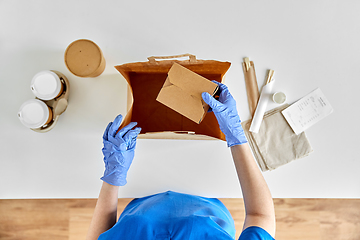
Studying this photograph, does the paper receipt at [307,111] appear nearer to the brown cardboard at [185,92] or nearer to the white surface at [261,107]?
the white surface at [261,107]

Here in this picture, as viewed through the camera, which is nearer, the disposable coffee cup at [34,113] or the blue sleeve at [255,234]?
the blue sleeve at [255,234]

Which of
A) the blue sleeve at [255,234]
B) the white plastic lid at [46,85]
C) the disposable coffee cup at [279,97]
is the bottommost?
the blue sleeve at [255,234]

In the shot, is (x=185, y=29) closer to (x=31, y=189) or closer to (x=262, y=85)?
(x=262, y=85)

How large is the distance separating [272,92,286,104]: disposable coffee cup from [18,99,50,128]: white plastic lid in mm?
852

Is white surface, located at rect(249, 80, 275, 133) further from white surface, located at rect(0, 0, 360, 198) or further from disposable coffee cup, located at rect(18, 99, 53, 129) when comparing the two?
disposable coffee cup, located at rect(18, 99, 53, 129)

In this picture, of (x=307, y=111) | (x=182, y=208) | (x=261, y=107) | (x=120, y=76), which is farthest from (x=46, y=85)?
(x=307, y=111)

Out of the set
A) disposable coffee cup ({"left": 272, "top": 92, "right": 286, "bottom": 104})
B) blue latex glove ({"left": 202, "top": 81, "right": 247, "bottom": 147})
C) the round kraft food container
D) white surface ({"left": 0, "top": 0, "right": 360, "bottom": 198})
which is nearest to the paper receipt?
disposable coffee cup ({"left": 272, "top": 92, "right": 286, "bottom": 104})

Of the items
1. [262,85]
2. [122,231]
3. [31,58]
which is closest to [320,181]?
[262,85]

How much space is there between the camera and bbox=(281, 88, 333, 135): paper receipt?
0.93 meters

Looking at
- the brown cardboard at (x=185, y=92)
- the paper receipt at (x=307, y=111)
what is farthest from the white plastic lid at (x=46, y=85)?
the paper receipt at (x=307, y=111)

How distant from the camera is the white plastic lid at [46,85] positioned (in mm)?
799

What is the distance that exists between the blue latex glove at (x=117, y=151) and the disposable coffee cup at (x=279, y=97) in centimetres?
55

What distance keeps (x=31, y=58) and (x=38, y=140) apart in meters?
0.32

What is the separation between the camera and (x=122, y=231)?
60cm
